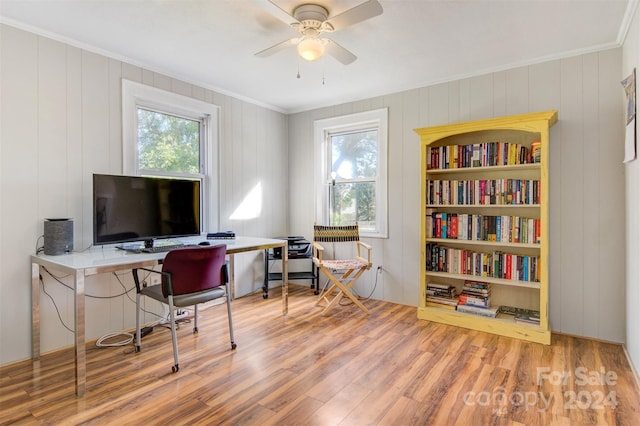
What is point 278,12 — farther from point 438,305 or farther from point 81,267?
point 438,305

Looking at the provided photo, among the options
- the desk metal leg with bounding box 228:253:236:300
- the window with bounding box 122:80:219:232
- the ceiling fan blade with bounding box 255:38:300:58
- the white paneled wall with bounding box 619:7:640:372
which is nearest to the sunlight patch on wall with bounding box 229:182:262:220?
the window with bounding box 122:80:219:232

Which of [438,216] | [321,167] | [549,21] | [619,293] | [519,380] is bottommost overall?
[519,380]

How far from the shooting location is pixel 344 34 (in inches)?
104

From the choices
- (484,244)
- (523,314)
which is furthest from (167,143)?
(523,314)

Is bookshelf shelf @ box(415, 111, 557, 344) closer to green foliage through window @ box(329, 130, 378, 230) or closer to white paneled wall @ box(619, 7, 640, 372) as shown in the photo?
white paneled wall @ box(619, 7, 640, 372)

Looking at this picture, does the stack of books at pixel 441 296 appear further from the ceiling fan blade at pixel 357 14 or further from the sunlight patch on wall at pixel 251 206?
the ceiling fan blade at pixel 357 14

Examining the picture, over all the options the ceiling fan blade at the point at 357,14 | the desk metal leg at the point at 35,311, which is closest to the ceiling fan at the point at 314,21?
the ceiling fan blade at the point at 357,14

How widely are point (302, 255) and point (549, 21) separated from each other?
3159mm

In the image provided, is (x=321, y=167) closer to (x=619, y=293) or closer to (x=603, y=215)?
(x=603, y=215)

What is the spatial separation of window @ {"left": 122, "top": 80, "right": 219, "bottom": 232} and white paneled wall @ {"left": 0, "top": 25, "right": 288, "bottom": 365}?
94 mm

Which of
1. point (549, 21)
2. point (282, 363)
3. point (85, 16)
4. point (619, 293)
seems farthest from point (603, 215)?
point (85, 16)

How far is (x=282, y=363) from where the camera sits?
8.01 feet

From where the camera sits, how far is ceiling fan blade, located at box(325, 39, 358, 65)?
7.79ft

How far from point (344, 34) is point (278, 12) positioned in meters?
0.70
